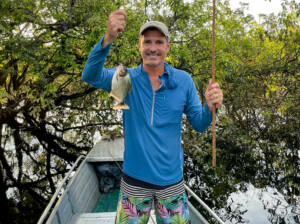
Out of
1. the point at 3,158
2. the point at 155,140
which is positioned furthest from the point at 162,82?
the point at 3,158

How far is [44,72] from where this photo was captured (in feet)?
18.8

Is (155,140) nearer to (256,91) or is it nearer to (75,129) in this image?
(256,91)

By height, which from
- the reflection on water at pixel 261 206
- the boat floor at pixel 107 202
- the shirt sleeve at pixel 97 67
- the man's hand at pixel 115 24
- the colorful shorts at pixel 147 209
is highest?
the man's hand at pixel 115 24

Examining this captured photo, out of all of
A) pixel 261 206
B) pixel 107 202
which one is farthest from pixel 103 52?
pixel 261 206

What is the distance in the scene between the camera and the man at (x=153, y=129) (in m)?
1.43

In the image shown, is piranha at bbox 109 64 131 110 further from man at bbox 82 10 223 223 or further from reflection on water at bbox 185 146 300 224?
reflection on water at bbox 185 146 300 224

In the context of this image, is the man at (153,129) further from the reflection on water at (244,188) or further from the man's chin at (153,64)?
the reflection on water at (244,188)

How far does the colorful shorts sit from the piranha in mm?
553

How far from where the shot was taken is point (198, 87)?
7.02 meters

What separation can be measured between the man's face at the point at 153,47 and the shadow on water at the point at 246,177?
554 cm

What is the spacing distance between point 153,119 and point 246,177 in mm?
7777

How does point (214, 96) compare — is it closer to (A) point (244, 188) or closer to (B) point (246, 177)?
(A) point (244, 188)

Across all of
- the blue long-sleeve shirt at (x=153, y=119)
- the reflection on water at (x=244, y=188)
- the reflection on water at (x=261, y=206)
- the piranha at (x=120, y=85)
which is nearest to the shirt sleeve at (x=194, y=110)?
the blue long-sleeve shirt at (x=153, y=119)

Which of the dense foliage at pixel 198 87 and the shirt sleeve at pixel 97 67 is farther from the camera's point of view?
the dense foliage at pixel 198 87
